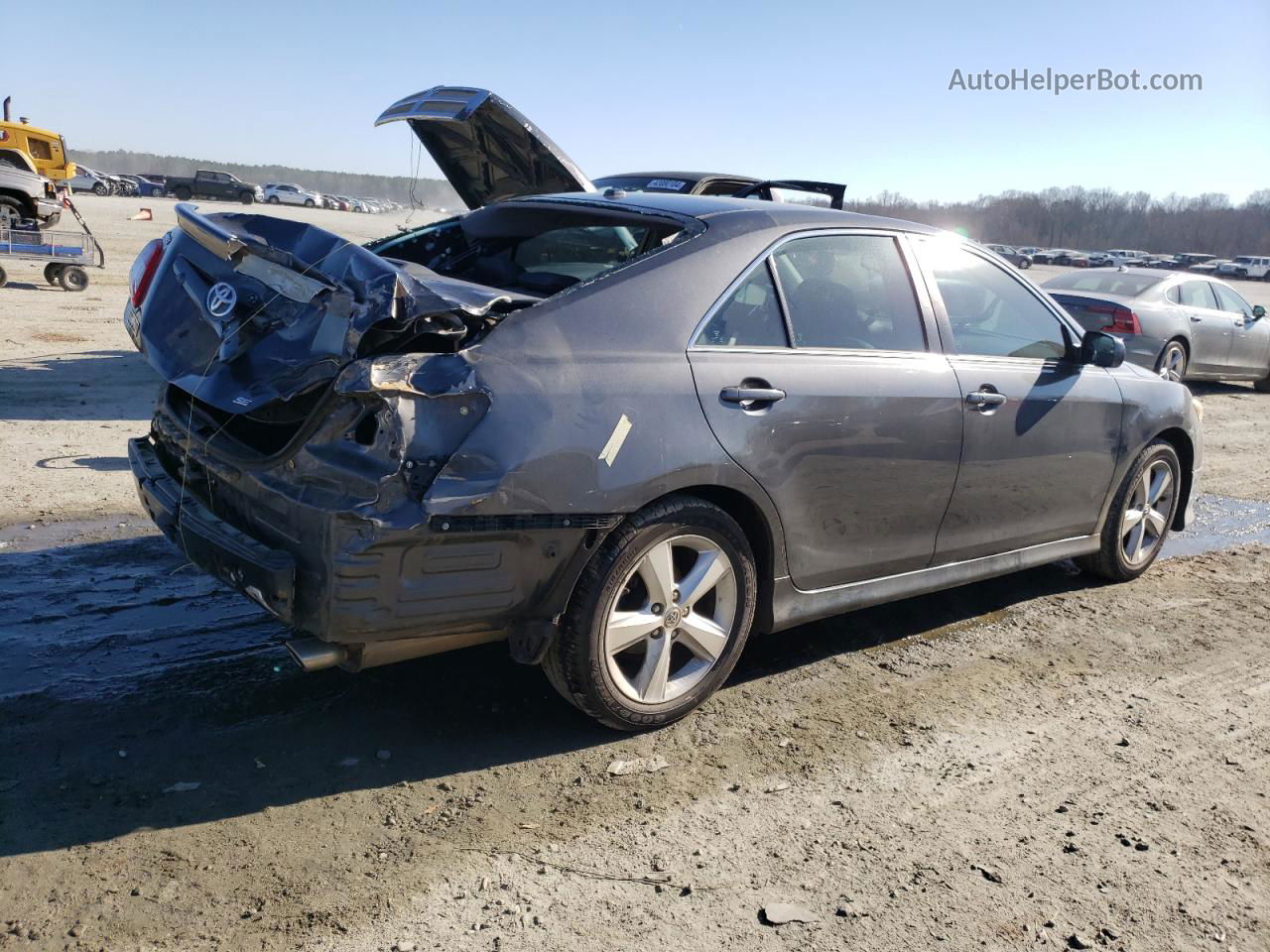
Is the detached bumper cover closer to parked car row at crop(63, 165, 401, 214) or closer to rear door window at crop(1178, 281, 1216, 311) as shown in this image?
rear door window at crop(1178, 281, 1216, 311)

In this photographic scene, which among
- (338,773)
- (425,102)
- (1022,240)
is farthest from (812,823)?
(1022,240)

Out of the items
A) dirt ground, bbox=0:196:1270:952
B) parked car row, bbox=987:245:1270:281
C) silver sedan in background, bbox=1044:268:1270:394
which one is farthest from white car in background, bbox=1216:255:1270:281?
dirt ground, bbox=0:196:1270:952

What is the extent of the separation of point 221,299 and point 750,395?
175cm

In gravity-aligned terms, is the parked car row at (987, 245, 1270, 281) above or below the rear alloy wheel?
above

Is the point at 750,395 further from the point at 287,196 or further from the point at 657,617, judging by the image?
the point at 287,196

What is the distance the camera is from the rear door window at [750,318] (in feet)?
12.0

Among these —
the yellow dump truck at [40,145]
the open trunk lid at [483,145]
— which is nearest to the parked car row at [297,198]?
the yellow dump truck at [40,145]

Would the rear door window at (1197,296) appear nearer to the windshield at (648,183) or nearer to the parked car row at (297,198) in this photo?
the windshield at (648,183)

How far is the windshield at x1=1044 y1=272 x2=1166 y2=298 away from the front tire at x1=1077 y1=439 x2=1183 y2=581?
26.8 ft

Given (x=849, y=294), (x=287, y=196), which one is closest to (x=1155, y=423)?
(x=849, y=294)

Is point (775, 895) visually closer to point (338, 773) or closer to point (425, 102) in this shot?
point (338, 773)

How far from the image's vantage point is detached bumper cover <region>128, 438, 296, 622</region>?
9.96 feet

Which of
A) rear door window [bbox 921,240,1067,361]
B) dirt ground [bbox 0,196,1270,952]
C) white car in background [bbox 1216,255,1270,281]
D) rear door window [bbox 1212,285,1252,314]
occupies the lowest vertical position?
dirt ground [bbox 0,196,1270,952]

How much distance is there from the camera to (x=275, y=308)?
10.9 feet
